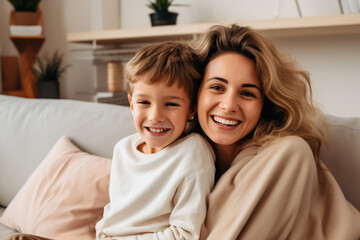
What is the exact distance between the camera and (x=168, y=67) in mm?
879

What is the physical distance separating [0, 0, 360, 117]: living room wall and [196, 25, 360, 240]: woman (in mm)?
777

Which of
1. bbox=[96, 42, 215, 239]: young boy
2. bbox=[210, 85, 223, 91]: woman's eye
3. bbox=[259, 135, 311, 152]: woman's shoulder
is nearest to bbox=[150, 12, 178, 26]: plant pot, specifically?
bbox=[96, 42, 215, 239]: young boy

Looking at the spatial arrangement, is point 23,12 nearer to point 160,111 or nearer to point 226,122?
point 160,111

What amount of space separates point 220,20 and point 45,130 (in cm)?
141

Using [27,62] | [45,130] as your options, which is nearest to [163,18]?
[45,130]

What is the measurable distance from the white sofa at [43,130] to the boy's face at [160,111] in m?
0.37

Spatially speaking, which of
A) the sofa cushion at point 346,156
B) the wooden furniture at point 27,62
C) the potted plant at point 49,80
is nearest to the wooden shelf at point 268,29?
the potted plant at point 49,80

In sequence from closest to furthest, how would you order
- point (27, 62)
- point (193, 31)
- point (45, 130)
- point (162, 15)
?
point (45, 130) → point (193, 31) → point (162, 15) → point (27, 62)

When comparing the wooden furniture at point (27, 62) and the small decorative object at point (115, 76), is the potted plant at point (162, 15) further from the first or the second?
the wooden furniture at point (27, 62)

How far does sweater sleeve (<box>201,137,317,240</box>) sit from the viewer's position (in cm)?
79

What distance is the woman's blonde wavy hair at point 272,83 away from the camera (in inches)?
34.2

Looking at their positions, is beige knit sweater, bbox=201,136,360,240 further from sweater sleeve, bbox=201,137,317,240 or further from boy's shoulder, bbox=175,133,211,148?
boy's shoulder, bbox=175,133,211,148

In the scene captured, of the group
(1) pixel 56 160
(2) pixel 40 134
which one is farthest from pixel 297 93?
(2) pixel 40 134

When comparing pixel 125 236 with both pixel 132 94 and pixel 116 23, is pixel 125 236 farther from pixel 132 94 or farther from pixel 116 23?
pixel 116 23
